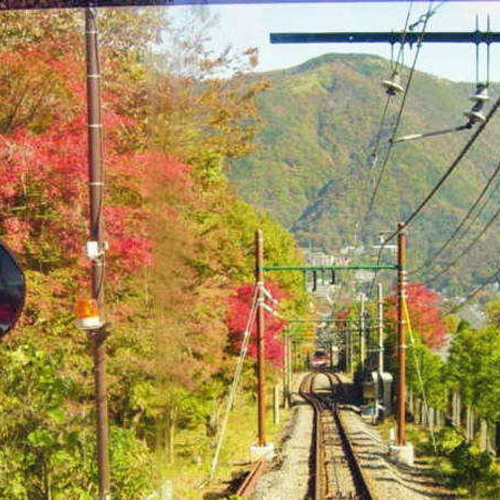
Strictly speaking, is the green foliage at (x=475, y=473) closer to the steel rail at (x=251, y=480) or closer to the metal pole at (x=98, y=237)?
the steel rail at (x=251, y=480)

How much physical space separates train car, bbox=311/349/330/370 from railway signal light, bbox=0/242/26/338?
81.7 meters

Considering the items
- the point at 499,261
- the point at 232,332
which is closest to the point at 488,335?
the point at 232,332

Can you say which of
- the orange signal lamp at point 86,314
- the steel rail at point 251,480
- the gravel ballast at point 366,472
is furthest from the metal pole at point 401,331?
the orange signal lamp at point 86,314

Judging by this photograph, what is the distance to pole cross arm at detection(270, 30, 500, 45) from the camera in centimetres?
579

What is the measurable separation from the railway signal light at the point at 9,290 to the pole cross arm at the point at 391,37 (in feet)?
11.1

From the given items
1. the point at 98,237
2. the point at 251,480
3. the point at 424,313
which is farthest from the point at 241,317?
the point at 424,313

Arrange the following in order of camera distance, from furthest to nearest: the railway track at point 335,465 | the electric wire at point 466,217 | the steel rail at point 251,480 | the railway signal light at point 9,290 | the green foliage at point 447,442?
the green foliage at point 447,442, the railway track at point 335,465, the steel rail at point 251,480, the electric wire at point 466,217, the railway signal light at point 9,290

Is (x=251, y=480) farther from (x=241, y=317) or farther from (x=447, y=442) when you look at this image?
(x=447, y=442)

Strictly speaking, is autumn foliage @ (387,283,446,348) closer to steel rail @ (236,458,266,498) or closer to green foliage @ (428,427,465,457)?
green foliage @ (428,427,465,457)

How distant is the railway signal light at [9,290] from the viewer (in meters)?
3.09

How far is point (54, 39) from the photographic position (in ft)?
34.6

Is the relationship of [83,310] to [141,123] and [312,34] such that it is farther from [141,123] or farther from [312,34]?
[141,123]

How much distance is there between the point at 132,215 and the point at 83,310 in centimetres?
355

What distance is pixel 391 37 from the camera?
6.27 m
